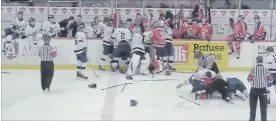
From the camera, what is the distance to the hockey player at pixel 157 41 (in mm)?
13867

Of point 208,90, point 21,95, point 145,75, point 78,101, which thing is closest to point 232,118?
point 208,90

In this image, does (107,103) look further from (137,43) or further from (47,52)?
(137,43)

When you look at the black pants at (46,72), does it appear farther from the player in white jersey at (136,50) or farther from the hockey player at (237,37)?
the hockey player at (237,37)

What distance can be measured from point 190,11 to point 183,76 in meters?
4.74

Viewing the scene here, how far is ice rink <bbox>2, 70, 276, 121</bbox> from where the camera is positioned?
902 cm

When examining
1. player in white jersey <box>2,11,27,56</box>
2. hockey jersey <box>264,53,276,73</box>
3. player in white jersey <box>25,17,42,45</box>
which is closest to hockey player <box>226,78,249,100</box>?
hockey jersey <box>264,53,276,73</box>

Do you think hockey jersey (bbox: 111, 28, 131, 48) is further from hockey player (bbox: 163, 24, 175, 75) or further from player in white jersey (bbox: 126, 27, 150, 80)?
hockey player (bbox: 163, 24, 175, 75)

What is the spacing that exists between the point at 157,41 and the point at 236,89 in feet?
12.7

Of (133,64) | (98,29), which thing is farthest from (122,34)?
(98,29)

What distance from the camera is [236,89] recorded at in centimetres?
1048

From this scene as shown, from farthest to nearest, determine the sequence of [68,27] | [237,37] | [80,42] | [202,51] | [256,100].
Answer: [68,27], [237,37], [202,51], [80,42], [256,100]

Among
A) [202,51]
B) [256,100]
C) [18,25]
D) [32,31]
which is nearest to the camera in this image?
[256,100]

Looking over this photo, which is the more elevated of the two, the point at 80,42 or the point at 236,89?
the point at 80,42

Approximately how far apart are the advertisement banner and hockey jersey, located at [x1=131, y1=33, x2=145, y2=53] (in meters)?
1.53
